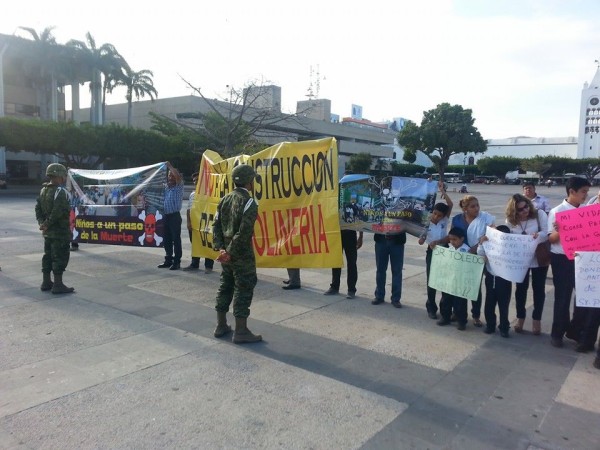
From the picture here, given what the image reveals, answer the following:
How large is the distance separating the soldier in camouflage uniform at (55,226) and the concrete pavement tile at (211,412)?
10.6ft

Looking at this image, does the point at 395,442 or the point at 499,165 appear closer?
the point at 395,442

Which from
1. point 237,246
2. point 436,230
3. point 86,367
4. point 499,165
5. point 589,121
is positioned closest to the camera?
point 86,367

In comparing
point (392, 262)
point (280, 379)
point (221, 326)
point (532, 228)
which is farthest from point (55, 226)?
point (532, 228)

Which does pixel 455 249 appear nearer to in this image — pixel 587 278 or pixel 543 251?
pixel 543 251

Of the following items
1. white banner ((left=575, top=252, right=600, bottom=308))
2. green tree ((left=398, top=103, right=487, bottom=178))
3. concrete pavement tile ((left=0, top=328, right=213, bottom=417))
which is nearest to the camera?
concrete pavement tile ((left=0, top=328, right=213, bottom=417))

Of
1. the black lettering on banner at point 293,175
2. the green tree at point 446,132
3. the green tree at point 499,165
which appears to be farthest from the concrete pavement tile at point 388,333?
the green tree at point 499,165

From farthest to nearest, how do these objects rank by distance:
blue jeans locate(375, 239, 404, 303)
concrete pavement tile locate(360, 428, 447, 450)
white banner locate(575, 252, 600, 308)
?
blue jeans locate(375, 239, 404, 303) < white banner locate(575, 252, 600, 308) < concrete pavement tile locate(360, 428, 447, 450)

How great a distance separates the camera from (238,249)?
4758mm

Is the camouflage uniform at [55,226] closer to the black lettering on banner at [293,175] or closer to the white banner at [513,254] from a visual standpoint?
the black lettering on banner at [293,175]

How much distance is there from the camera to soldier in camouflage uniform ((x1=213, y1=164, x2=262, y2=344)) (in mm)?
4742

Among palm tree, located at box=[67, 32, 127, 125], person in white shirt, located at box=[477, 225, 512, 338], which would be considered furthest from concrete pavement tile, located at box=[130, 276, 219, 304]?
palm tree, located at box=[67, 32, 127, 125]

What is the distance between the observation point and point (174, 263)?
28.6 ft

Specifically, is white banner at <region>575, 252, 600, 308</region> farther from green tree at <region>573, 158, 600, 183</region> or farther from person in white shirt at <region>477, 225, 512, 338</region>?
green tree at <region>573, 158, 600, 183</region>

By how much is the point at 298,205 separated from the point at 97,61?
53920 millimetres
